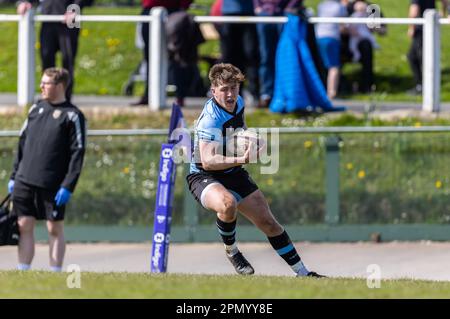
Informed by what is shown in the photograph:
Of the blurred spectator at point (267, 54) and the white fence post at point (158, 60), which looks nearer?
the white fence post at point (158, 60)

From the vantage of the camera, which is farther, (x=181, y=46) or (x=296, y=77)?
(x=181, y=46)

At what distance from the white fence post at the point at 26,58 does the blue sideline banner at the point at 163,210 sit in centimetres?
480

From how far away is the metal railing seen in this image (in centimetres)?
1617

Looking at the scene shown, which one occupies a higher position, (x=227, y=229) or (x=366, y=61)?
(x=366, y=61)

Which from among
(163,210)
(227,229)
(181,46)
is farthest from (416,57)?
(227,229)

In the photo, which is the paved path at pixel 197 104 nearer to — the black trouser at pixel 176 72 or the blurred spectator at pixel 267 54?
the black trouser at pixel 176 72

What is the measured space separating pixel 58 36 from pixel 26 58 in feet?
1.66

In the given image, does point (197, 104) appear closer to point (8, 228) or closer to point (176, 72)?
point (176, 72)

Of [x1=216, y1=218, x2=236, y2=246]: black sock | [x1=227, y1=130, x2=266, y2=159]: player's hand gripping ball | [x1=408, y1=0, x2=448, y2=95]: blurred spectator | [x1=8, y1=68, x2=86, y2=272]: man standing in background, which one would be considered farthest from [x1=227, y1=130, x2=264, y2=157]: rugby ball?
[x1=408, y1=0, x2=448, y2=95]: blurred spectator

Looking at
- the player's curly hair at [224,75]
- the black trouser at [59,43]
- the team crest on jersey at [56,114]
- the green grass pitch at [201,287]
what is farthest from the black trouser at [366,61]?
the green grass pitch at [201,287]

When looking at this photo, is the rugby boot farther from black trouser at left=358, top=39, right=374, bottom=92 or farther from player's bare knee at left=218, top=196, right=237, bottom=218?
black trouser at left=358, top=39, right=374, bottom=92

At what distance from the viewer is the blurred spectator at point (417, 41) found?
58.6 feet

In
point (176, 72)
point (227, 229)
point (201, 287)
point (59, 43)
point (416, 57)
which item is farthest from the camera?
point (416, 57)

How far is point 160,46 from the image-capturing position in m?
16.5
